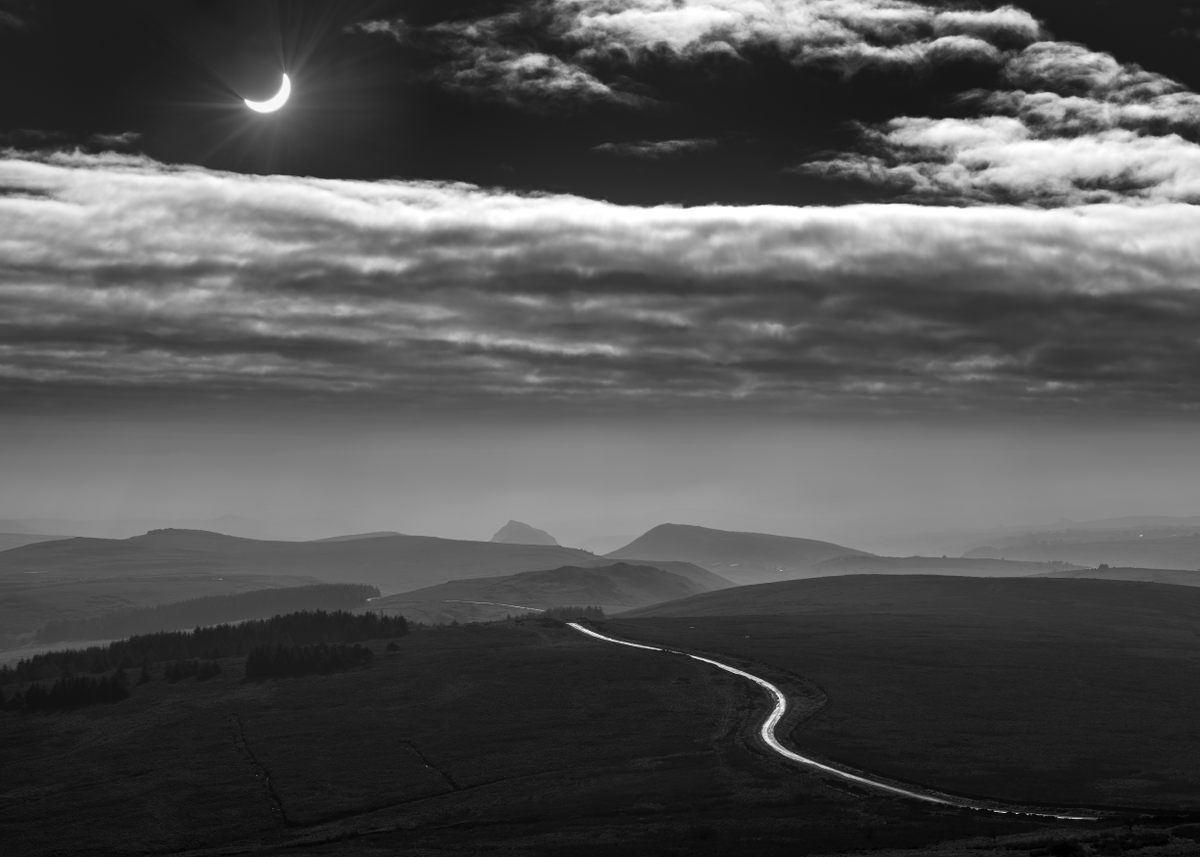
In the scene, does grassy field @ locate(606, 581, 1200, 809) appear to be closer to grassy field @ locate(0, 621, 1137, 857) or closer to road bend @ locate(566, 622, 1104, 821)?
road bend @ locate(566, 622, 1104, 821)

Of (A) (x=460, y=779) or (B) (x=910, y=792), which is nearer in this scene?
(B) (x=910, y=792)

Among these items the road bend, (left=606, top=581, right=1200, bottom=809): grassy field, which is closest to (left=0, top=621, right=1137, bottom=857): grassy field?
the road bend

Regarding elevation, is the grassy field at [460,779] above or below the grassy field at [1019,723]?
below

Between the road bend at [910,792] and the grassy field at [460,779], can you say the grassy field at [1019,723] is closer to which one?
the road bend at [910,792]

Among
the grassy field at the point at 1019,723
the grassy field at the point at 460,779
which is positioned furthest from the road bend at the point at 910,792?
the grassy field at the point at 460,779

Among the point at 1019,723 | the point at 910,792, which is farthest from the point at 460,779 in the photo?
the point at 1019,723

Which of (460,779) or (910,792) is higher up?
(910,792)

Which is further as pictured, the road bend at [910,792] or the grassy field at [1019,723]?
the grassy field at [1019,723]

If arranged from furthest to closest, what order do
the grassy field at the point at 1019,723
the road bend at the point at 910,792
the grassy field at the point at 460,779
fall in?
1. the grassy field at the point at 1019,723
2. the road bend at the point at 910,792
3. the grassy field at the point at 460,779

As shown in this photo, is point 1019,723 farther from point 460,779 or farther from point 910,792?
point 460,779

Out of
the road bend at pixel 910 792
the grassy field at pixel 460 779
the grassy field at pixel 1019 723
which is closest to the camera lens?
the grassy field at pixel 460 779
